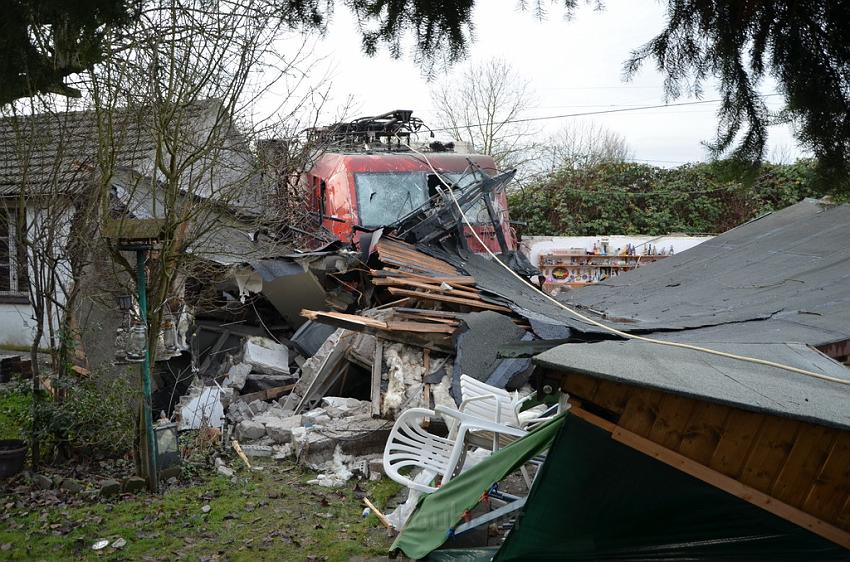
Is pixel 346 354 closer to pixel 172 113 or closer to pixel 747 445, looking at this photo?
pixel 172 113

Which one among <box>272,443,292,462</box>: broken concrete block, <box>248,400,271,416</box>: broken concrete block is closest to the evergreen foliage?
<box>248,400,271,416</box>: broken concrete block

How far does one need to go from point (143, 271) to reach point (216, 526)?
2.15 meters

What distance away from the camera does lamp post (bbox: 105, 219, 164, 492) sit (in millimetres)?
6535

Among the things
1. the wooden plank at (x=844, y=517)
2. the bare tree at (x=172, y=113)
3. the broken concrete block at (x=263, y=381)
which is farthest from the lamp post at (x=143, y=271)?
the wooden plank at (x=844, y=517)

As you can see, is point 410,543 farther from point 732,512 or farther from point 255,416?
point 255,416

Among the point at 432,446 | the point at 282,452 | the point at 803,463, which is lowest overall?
the point at 282,452

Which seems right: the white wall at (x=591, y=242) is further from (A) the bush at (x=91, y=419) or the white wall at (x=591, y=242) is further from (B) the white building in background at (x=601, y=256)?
(A) the bush at (x=91, y=419)

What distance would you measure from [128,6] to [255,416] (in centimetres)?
680

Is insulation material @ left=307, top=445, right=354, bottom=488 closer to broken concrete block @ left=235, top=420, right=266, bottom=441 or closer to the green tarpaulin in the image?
broken concrete block @ left=235, top=420, right=266, bottom=441

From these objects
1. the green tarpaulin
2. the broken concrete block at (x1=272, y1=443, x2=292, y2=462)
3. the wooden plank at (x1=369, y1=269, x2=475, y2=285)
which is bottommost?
the broken concrete block at (x1=272, y1=443, x2=292, y2=462)

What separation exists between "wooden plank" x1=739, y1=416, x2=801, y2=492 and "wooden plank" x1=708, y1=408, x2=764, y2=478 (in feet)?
0.09

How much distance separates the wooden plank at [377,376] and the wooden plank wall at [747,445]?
187 inches

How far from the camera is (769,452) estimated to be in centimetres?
381

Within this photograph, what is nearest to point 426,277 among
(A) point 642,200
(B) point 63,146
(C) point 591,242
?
(B) point 63,146
